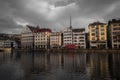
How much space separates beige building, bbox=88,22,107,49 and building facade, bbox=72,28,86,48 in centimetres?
1101

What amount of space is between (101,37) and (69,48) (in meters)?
27.7

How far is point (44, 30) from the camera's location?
165 m

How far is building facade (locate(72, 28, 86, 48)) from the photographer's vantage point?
135875 millimetres

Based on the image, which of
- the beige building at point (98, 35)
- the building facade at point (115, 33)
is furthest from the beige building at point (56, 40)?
the building facade at point (115, 33)

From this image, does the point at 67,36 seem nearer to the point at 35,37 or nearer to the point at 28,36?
the point at 35,37

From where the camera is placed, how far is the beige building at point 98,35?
122 metres

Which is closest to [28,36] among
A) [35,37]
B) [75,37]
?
[35,37]

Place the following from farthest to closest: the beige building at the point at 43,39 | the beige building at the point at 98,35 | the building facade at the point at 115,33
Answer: the beige building at the point at 43,39 < the beige building at the point at 98,35 < the building facade at the point at 115,33

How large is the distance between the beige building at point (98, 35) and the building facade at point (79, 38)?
11.0 meters

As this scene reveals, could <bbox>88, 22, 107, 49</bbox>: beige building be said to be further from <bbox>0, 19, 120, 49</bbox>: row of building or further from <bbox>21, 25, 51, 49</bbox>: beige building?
<bbox>21, 25, 51, 49</bbox>: beige building

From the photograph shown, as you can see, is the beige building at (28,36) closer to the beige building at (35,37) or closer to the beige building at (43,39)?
the beige building at (35,37)

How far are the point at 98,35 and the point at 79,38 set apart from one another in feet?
62.6

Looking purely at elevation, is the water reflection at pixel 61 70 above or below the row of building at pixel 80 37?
below

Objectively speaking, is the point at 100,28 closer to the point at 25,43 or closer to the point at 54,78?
the point at 25,43
